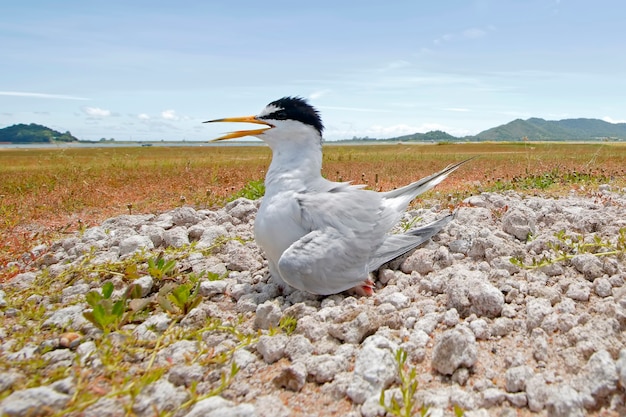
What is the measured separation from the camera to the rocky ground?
8.33 feet

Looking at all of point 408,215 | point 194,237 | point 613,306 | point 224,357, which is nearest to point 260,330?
point 224,357

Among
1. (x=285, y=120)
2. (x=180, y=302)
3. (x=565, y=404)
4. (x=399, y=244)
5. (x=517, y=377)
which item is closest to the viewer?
(x=565, y=404)

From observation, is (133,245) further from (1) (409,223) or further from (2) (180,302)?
(1) (409,223)

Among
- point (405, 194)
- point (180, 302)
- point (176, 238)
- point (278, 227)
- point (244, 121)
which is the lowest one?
point (180, 302)

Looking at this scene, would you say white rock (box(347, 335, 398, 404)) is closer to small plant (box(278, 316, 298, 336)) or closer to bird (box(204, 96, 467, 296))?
small plant (box(278, 316, 298, 336))

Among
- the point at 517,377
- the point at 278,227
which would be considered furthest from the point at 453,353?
the point at 278,227

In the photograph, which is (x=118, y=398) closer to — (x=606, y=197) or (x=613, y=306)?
(x=613, y=306)

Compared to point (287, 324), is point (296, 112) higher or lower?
higher

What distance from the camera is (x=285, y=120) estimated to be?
14.8 feet

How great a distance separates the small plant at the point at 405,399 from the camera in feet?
7.66

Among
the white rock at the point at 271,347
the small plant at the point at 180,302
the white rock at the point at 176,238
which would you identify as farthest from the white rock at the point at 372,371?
the white rock at the point at 176,238

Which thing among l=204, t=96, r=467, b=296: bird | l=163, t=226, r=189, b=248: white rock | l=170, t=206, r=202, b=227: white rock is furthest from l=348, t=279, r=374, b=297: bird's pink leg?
l=170, t=206, r=202, b=227: white rock

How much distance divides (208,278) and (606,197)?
5.68m

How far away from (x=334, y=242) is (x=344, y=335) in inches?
36.8
